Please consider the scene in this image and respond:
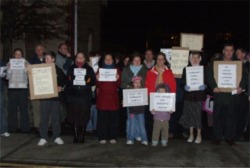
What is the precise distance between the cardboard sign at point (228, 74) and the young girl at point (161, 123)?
1064 mm

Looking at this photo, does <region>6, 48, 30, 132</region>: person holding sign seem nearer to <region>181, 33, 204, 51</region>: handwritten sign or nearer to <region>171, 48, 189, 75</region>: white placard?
<region>171, 48, 189, 75</region>: white placard

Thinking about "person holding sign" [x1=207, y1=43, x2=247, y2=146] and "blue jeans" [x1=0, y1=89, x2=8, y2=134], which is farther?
"blue jeans" [x1=0, y1=89, x2=8, y2=134]

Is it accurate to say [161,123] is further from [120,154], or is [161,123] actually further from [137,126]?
[120,154]

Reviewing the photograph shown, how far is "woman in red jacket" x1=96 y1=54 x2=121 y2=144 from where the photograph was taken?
27.0 feet

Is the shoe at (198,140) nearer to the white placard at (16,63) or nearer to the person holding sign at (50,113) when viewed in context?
the person holding sign at (50,113)

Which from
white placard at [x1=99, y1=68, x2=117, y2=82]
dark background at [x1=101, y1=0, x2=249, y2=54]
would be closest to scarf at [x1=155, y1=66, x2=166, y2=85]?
white placard at [x1=99, y1=68, x2=117, y2=82]

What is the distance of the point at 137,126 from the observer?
27.3ft

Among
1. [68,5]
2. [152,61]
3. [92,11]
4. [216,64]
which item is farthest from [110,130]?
[92,11]

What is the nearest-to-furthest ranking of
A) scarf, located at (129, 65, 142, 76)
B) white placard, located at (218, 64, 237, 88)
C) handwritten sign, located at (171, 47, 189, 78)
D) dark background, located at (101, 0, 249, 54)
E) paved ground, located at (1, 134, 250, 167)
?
paved ground, located at (1, 134, 250, 167), white placard, located at (218, 64, 237, 88), scarf, located at (129, 65, 142, 76), handwritten sign, located at (171, 47, 189, 78), dark background, located at (101, 0, 249, 54)

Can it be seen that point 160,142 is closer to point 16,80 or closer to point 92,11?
point 16,80

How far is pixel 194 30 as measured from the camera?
4222 centimetres

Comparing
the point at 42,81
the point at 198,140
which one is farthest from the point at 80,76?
the point at 198,140

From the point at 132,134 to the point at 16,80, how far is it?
110 inches

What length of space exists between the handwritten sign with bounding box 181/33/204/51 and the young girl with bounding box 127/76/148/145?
2.27m
